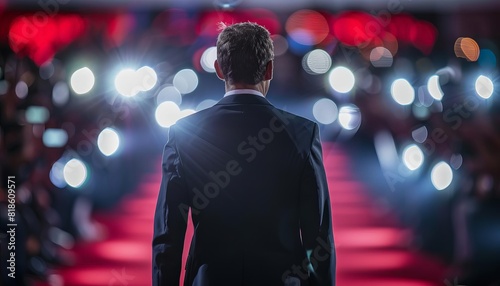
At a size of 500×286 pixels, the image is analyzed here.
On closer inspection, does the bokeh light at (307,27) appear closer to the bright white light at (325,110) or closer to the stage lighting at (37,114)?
the bright white light at (325,110)

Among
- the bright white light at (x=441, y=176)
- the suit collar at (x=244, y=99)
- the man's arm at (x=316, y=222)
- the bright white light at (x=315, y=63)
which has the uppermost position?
the bright white light at (x=315, y=63)

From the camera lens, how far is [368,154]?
Result: 821 cm

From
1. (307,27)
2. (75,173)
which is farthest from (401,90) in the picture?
(307,27)

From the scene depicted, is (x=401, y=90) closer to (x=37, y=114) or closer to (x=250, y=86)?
(x=37, y=114)

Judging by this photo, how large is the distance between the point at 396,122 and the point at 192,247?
6.13 metres

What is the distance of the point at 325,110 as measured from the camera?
49.6 ft

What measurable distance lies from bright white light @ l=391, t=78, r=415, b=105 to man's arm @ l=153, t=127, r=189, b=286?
7139mm

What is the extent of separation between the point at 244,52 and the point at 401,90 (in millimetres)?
8288

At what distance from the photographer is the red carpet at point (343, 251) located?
411 cm

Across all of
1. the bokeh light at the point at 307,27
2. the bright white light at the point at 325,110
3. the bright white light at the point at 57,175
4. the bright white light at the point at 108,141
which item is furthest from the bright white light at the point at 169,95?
the bright white light at the point at 57,175

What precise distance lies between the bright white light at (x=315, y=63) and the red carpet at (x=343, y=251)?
12.2 meters

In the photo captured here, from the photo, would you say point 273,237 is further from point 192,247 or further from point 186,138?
point 186,138

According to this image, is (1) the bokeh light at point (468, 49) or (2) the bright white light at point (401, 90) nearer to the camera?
(1) the bokeh light at point (468, 49)

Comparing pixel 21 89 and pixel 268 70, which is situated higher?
pixel 21 89
